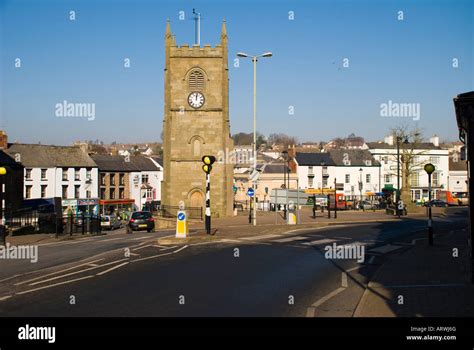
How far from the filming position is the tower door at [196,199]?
156 ft

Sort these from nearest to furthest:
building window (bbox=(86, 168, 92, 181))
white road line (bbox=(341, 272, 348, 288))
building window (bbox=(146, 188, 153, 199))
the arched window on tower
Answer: white road line (bbox=(341, 272, 348, 288)) < the arched window on tower < building window (bbox=(86, 168, 92, 181)) < building window (bbox=(146, 188, 153, 199))

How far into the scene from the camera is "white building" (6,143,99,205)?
6631 centimetres

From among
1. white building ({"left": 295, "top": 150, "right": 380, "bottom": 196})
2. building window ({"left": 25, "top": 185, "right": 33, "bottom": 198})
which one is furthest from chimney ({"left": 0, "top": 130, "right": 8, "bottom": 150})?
white building ({"left": 295, "top": 150, "right": 380, "bottom": 196})

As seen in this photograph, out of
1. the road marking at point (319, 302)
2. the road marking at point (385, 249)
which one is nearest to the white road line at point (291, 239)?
the road marking at point (385, 249)

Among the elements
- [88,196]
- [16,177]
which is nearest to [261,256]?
[16,177]

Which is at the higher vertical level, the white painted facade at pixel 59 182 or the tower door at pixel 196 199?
the white painted facade at pixel 59 182

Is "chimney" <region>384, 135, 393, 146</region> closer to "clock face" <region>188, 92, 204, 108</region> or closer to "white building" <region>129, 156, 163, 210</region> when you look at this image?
"white building" <region>129, 156, 163, 210</region>

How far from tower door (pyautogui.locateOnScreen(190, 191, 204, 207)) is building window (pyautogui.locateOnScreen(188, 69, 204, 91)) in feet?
31.0

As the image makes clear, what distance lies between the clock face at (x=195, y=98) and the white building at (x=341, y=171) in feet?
124

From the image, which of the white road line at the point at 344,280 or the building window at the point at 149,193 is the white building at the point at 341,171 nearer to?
the building window at the point at 149,193

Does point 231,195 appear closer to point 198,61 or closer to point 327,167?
point 198,61

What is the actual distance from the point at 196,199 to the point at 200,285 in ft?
117

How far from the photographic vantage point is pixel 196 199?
157ft
